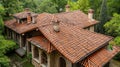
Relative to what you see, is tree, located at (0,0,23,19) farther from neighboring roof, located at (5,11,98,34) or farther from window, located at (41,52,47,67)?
window, located at (41,52,47,67)

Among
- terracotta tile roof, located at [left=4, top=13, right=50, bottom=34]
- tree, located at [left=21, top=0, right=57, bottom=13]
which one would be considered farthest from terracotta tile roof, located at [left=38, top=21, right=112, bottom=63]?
tree, located at [left=21, top=0, right=57, bottom=13]

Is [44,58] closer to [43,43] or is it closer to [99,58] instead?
[43,43]

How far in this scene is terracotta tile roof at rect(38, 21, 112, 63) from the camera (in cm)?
1692

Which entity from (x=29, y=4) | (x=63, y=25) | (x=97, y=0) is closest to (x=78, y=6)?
(x=97, y=0)

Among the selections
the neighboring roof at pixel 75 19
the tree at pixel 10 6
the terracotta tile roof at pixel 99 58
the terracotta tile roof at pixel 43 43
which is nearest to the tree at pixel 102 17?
the neighboring roof at pixel 75 19

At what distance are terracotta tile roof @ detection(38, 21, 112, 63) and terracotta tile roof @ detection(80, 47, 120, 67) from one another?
765 millimetres

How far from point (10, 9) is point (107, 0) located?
21.5 metres

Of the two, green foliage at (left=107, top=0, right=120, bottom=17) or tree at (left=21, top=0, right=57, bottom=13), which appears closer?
green foliage at (left=107, top=0, right=120, bottom=17)

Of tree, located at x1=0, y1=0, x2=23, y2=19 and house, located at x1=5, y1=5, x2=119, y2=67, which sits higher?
tree, located at x1=0, y1=0, x2=23, y2=19

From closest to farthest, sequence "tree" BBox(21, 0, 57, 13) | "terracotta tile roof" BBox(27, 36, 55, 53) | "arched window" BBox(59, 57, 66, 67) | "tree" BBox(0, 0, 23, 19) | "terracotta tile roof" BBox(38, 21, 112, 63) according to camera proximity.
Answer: "terracotta tile roof" BBox(38, 21, 112, 63) < "terracotta tile roof" BBox(27, 36, 55, 53) < "arched window" BBox(59, 57, 66, 67) < "tree" BBox(0, 0, 23, 19) < "tree" BBox(21, 0, 57, 13)

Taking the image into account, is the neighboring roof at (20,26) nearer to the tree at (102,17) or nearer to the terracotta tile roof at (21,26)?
the terracotta tile roof at (21,26)

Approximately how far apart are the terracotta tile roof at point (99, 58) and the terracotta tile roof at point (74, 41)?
765 mm

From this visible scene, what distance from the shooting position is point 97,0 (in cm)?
4200

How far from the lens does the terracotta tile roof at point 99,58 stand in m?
17.1
